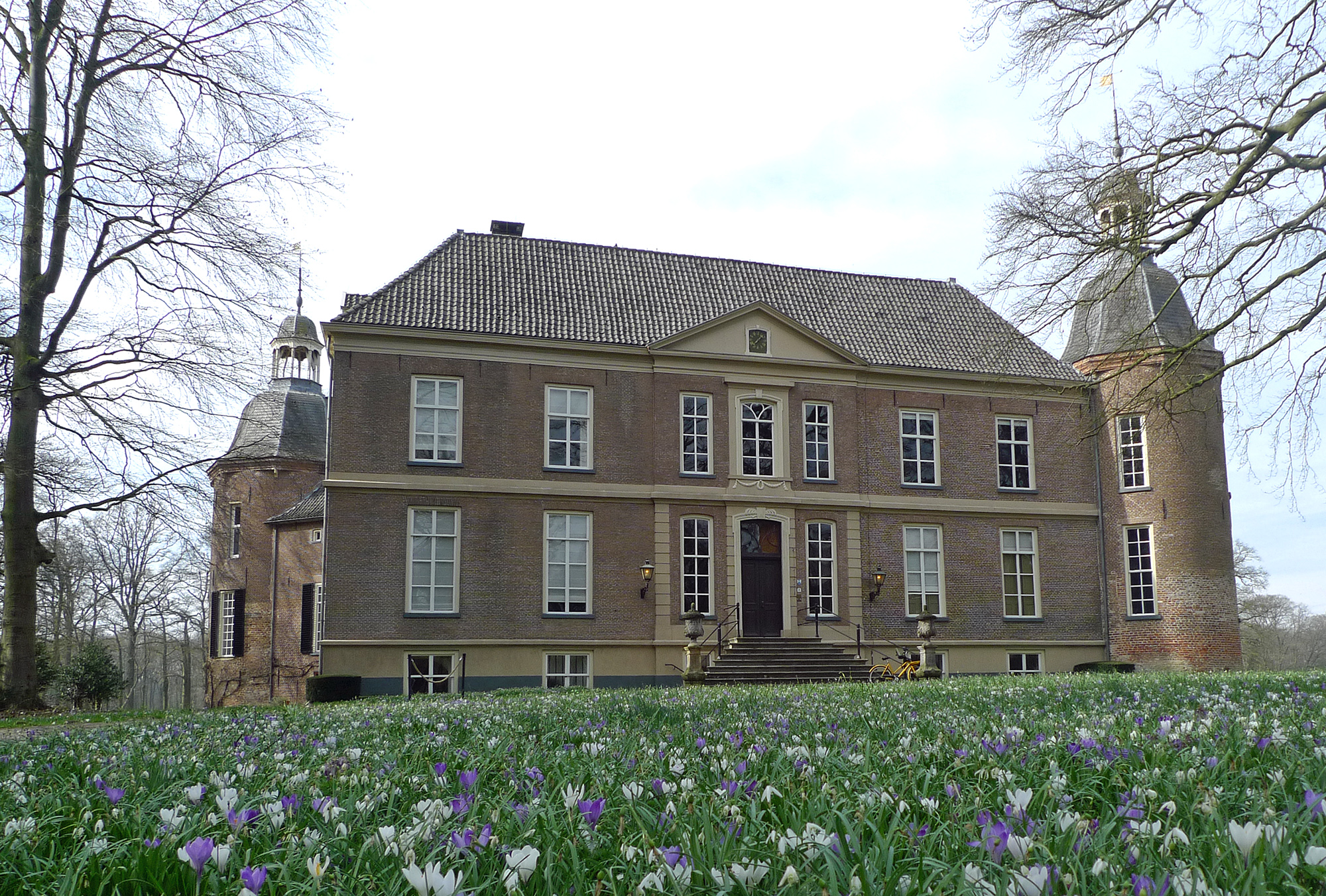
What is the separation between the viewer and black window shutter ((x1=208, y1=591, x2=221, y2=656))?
4025 centimetres

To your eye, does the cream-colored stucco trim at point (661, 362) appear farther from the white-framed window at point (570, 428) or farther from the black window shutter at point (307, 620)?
the black window shutter at point (307, 620)

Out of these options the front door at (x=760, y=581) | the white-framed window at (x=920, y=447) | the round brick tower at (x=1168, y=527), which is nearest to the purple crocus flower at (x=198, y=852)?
the front door at (x=760, y=581)

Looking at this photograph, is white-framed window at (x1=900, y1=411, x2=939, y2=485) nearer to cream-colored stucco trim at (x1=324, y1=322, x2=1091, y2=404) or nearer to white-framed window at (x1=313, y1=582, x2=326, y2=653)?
cream-colored stucco trim at (x1=324, y1=322, x2=1091, y2=404)

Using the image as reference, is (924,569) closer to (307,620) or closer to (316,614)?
(316,614)

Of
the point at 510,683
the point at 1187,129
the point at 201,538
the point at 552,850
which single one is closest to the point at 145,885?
the point at 552,850

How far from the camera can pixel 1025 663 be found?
28.0 m

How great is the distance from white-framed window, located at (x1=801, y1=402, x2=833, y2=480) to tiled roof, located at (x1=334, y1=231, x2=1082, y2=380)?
196 centimetres

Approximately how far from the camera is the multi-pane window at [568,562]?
986 inches

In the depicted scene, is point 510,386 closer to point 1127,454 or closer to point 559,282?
point 559,282

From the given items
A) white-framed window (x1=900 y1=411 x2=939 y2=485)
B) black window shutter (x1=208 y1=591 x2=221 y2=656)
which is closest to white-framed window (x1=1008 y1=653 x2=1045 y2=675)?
white-framed window (x1=900 y1=411 x2=939 y2=485)

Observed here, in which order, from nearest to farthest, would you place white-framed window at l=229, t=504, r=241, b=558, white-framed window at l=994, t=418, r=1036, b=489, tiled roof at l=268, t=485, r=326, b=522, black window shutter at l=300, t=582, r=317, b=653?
white-framed window at l=994, t=418, r=1036, b=489, black window shutter at l=300, t=582, r=317, b=653, tiled roof at l=268, t=485, r=326, b=522, white-framed window at l=229, t=504, r=241, b=558

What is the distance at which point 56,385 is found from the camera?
17.9m

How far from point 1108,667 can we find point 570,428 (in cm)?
1545

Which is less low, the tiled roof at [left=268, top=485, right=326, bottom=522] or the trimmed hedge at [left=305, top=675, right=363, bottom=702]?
the tiled roof at [left=268, top=485, right=326, bottom=522]
